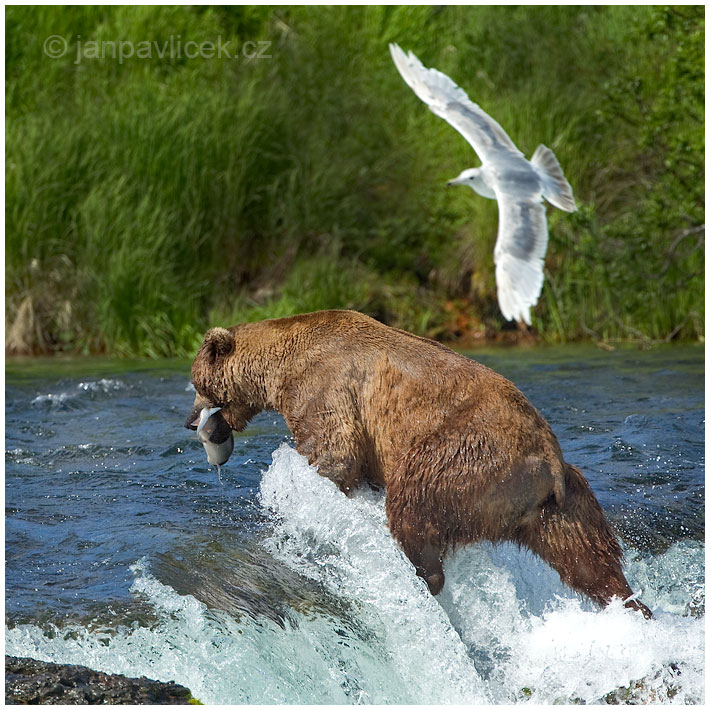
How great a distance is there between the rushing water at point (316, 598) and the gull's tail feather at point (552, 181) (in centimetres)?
271

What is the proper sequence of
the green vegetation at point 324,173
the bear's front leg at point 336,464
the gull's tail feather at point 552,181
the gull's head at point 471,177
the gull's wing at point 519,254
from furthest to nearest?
the green vegetation at point 324,173
the gull's head at point 471,177
the gull's tail feather at point 552,181
the gull's wing at point 519,254
the bear's front leg at point 336,464

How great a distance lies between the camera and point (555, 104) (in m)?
13.1

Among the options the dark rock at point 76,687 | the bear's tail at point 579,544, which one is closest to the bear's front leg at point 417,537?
the bear's tail at point 579,544

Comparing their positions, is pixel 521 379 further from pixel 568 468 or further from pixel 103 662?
pixel 103 662

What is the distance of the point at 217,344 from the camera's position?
4879mm

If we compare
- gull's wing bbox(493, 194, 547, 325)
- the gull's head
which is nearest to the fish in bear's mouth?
gull's wing bbox(493, 194, 547, 325)

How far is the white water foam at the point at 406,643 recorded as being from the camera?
3.91 metres

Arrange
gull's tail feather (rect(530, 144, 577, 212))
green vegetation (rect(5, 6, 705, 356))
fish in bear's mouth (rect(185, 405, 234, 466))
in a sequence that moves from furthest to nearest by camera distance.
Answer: green vegetation (rect(5, 6, 705, 356))
gull's tail feather (rect(530, 144, 577, 212))
fish in bear's mouth (rect(185, 405, 234, 466))

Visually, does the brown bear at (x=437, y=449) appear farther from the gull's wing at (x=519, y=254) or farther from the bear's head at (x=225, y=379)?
the gull's wing at (x=519, y=254)

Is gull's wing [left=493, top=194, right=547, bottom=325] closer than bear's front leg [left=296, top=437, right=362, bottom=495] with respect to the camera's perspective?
No

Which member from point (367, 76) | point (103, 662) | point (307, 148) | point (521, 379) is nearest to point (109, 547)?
point (103, 662)

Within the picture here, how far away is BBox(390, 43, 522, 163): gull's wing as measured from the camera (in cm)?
819

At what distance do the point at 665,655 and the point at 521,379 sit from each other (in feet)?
16.5

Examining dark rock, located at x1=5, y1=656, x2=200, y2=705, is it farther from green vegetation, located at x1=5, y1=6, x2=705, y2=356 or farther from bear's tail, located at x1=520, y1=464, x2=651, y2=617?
green vegetation, located at x1=5, y1=6, x2=705, y2=356
